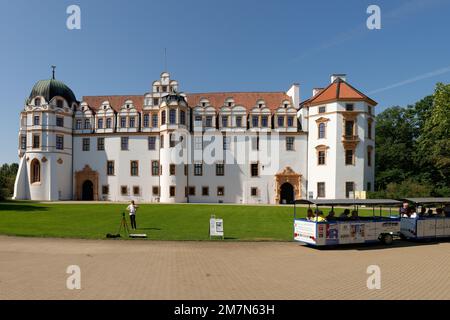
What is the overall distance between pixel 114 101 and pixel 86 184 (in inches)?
571

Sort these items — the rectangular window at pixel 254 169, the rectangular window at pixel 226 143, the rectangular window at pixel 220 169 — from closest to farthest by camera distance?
1. the rectangular window at pixel 254 169
2. the rectangular window at pixel 220 169
3. the rectangular window at pixel 226 143

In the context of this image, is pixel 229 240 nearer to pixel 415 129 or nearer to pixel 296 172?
pixel 296 172

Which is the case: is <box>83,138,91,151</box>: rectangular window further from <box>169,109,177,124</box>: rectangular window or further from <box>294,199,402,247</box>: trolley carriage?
<box>294,199,402,247</box>: trolley carriage

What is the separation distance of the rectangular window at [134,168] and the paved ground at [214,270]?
35.0m

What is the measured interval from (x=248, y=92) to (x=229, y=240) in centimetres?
4146

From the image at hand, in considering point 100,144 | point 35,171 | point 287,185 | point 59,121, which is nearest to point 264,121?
point 287,185

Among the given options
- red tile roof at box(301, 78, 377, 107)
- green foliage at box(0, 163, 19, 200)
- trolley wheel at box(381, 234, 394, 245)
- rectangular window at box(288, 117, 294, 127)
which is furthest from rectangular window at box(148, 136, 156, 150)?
trolley wheel at box(381, 234, 394, 245)

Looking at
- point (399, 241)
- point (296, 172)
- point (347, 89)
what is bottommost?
point (399, 241)

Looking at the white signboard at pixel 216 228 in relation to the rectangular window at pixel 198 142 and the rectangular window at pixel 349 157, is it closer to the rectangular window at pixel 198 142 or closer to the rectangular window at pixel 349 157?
the rectangular window at pixel 349 157

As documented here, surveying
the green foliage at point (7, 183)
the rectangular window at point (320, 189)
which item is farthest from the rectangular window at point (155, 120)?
the rectangular window at point (320, 189)

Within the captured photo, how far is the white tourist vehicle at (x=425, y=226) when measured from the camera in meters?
18.9

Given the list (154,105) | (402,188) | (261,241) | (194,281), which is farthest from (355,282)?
(154,105)

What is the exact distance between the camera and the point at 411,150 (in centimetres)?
5869

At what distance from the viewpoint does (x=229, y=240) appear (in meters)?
17.6
